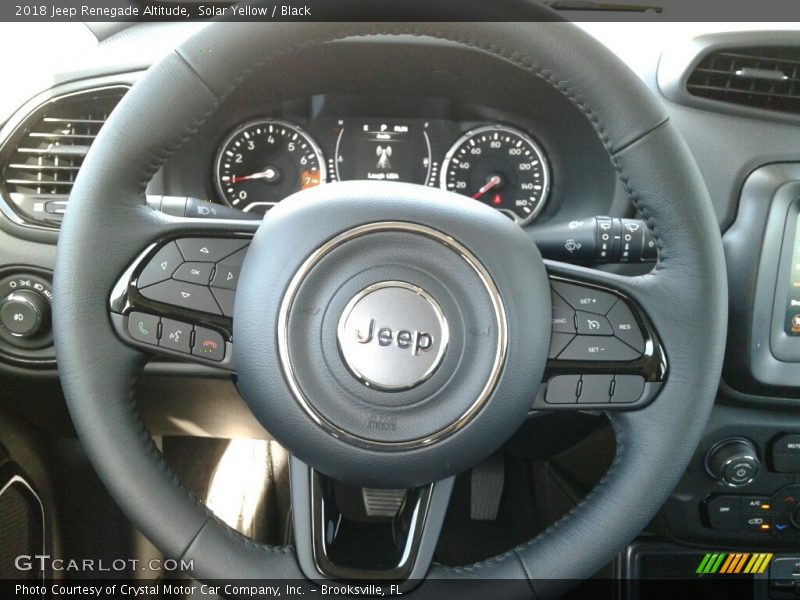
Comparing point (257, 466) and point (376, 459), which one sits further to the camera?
point (257, 466)

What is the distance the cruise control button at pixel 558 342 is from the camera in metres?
1.04

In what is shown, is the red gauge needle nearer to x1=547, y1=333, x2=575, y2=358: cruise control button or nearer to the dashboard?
the dashboard

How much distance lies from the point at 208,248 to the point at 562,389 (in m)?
0.42

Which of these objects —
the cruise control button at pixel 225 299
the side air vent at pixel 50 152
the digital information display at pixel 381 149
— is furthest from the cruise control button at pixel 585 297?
the side air vent at pixel 50 152

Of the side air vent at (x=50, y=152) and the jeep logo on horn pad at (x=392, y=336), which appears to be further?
the side air vent at (x=50, y=152)

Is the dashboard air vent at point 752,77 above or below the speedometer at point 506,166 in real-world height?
above

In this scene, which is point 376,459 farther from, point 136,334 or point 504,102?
point 504,102

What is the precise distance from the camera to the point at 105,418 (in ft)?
3.31

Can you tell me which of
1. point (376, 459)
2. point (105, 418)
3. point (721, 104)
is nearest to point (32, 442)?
point (105, 418)

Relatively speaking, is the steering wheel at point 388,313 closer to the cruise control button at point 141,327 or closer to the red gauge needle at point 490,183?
the cruise control button at point 141,327

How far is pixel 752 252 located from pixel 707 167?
5.8 inches

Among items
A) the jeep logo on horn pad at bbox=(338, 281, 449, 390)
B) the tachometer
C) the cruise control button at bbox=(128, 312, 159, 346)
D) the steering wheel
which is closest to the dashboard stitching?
the steering wheel

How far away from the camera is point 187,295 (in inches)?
41.0

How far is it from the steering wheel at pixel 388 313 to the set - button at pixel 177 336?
0.01 meters
